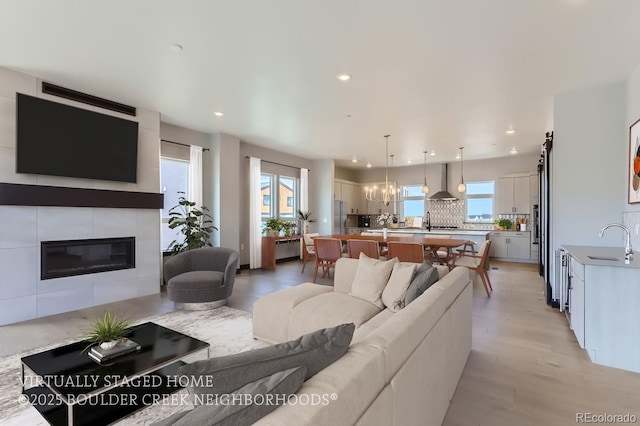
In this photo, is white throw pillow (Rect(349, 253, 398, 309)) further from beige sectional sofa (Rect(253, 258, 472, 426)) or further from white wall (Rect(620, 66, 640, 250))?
white wall (Rect(620, 66, 640, 250))

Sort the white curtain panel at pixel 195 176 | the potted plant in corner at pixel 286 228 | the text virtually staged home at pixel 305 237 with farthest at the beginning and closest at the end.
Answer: the potted plant in corner at pixel 286 228 < the white curtain panel at pixel 195 176 < the text virtually staged home at pixel 305 237

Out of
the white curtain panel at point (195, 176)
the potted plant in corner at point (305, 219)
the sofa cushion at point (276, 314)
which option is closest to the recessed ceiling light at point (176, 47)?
the sofa cushion at point (276, 314)

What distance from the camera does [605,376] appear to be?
245cm

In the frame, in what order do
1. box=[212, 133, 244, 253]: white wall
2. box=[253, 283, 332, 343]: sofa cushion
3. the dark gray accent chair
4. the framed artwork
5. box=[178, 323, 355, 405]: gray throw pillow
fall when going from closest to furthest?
box=[178, 323, 355, 405]: gray throw pillow
box=[253, 283, 332, 343]: sofa cushion
the framed artwork
the dark gray accent chair
box=[212, 133, 244, 253]: white wall

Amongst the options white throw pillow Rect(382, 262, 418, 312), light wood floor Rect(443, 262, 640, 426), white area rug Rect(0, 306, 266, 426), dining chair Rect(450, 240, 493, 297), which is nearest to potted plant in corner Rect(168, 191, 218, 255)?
white area rug Rect(0, 306, 266, 426)

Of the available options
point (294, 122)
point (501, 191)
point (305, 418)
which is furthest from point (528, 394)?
point (501, 191)

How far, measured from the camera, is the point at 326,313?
8.47ft

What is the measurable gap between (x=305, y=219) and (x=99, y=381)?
683 centimetres

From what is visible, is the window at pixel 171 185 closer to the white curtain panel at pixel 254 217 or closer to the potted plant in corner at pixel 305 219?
the white curtain panel at pixel 254 217

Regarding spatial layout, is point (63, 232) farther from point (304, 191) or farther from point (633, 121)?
point (633, 121)

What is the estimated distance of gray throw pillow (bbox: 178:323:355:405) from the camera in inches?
36.2

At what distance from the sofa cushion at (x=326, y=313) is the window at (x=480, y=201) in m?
7.61

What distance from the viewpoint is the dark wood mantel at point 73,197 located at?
142 inches

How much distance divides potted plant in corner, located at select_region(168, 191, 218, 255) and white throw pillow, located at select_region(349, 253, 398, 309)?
3465 mm
